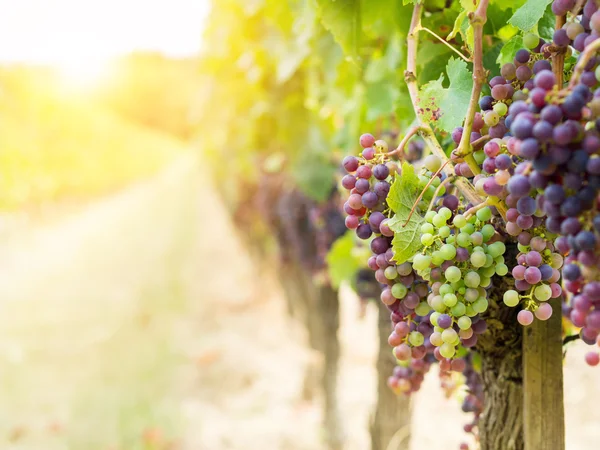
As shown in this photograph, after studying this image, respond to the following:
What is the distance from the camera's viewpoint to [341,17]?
126 cm

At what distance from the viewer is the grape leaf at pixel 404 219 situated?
888 mm

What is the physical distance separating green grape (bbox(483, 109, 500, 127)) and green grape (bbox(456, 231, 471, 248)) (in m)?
0.17

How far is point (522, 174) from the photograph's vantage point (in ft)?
2.27

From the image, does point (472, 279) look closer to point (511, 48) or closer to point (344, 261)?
point (511, 48)

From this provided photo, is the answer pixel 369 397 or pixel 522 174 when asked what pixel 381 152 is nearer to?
pixel 522 174

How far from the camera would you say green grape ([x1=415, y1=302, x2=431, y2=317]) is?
94 cm

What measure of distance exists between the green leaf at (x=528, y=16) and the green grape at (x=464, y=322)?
45 centimetres

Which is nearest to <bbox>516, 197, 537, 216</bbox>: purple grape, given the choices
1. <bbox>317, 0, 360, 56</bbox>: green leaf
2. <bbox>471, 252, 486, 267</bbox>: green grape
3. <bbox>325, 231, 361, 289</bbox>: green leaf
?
<bbox>471, 252, 486, 267</bbox>: green grape

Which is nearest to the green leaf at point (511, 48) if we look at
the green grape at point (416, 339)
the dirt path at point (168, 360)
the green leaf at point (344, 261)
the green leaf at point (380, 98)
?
the green grape at point (416, 339)

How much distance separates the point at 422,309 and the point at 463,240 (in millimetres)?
158

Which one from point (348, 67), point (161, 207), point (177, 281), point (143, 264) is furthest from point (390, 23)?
point (161, 207)

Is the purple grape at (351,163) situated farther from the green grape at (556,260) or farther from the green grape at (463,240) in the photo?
the green grape at (556,260)

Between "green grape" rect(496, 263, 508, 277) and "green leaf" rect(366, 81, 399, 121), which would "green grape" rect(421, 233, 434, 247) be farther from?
"green leaf" rect(366, 81, 399, 121)

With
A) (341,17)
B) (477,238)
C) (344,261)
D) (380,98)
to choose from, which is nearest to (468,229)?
(477,238)
